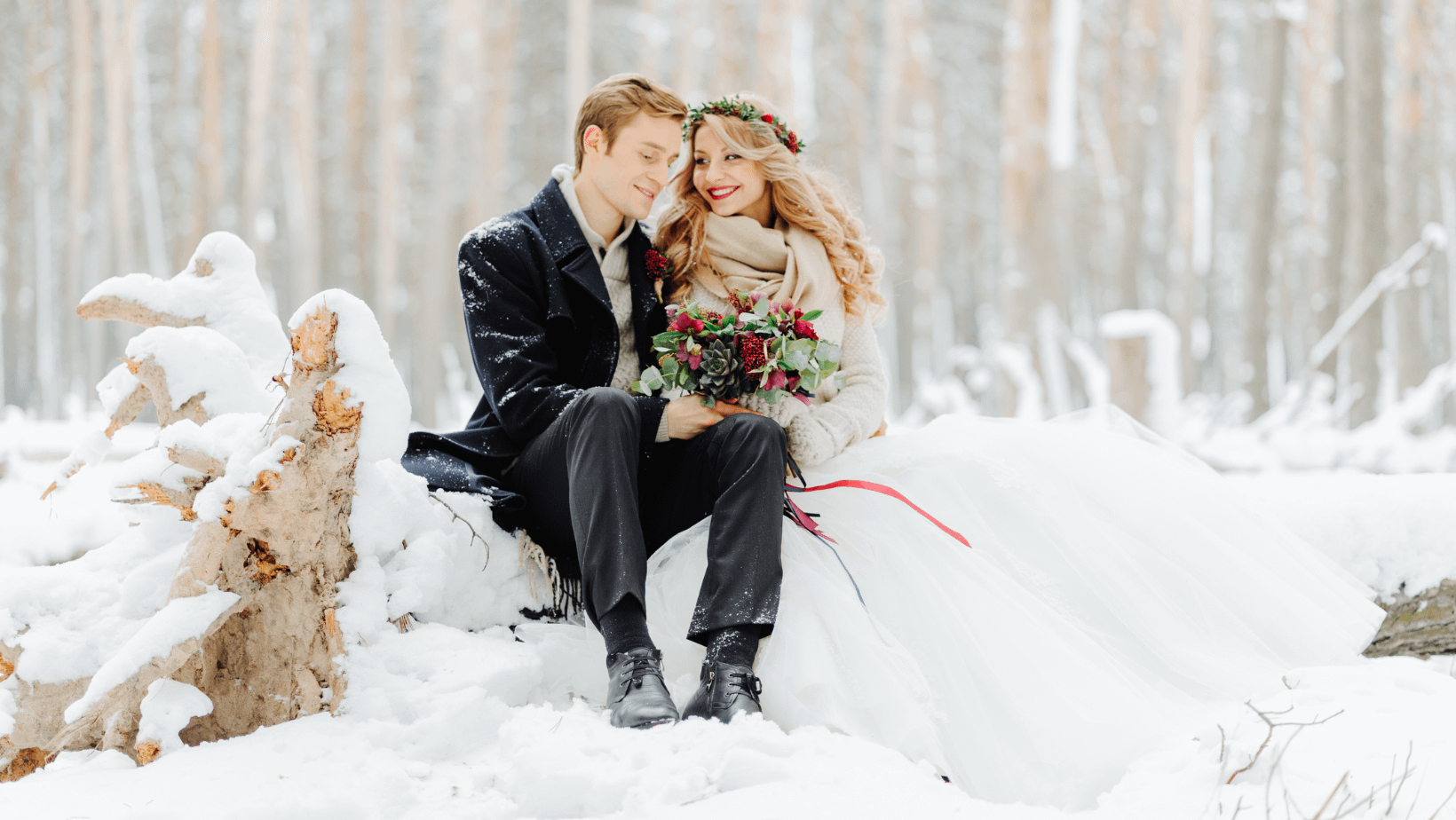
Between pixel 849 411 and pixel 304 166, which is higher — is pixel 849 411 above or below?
below

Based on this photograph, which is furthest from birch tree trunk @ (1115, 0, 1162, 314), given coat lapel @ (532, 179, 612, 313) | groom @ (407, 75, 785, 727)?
coat lapel @ (532, 179, 612, 313)

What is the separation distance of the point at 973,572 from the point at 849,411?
58cm

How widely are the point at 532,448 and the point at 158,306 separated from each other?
0.98m

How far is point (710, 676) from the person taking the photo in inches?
71.8

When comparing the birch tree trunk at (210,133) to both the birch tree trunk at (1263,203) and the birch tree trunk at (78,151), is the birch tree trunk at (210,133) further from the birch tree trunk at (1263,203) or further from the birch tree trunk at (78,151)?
the birch tree trunk at (1263,203)

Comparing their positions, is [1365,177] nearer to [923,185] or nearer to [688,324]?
[923,185]

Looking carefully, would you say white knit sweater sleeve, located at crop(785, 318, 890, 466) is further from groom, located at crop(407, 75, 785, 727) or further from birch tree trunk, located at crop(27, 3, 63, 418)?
birch tree trunk, located at crop(27, 3, 63, 418)

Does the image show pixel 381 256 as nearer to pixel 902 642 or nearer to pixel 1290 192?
pixel 902 642

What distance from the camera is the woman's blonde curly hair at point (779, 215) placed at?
104 inches

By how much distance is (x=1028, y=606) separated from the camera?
2064mm

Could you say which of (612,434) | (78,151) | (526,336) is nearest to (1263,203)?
(526,336)

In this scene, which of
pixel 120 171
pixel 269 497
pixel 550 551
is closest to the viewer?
pixel 269 497

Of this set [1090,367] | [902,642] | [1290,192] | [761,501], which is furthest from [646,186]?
[1290,192]

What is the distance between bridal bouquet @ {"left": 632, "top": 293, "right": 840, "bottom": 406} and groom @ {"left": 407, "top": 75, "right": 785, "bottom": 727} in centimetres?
7
